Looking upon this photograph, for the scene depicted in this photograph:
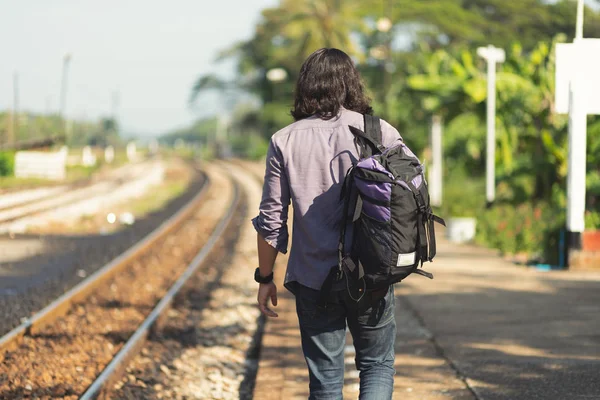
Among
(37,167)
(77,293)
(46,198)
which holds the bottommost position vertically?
(77,293)

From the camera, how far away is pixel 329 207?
146 inches

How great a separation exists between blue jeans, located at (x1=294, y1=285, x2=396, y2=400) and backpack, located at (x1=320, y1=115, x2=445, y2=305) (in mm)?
103

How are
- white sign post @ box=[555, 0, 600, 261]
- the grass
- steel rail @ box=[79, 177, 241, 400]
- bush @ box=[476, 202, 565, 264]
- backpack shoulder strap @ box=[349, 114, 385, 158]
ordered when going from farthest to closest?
the grass → bush @ box=[476, 202, 565, 264] → white sign post @ box=[555, 0, 600, 261] → steel rail @ box=[79, 177, 241, 400] → backpack shoulder strap @ box=[349, 114, 385, 158]

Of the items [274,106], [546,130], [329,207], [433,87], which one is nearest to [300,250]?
[329,207]

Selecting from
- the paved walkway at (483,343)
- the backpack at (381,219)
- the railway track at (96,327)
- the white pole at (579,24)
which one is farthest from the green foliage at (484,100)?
the white pole at (579,24)

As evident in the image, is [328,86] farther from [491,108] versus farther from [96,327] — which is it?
[491,108]

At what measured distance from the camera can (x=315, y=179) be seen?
3713 millimetres

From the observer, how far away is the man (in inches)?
146

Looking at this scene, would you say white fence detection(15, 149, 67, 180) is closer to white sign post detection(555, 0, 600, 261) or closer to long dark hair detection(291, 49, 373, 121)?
white sign post detection(555, 0, 600, 261)

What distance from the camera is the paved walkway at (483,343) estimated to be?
5.93m

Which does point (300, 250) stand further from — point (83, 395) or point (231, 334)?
point (231, 334)

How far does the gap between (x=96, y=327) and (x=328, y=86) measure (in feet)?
20.3

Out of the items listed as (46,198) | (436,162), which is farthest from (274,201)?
(46,198)

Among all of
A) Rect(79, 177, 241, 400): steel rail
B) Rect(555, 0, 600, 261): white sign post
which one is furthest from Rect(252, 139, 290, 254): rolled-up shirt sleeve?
Rect(555, 0, 600, 261): white sign post
